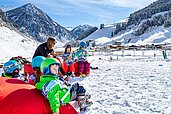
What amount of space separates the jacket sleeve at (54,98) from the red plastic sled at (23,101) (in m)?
0.18

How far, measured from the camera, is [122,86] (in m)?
9.63

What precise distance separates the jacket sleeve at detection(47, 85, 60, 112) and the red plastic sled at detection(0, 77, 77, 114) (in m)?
0.18

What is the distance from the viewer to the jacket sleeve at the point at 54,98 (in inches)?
180

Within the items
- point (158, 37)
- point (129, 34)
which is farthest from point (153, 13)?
point (158, 37)

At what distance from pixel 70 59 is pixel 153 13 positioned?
448ft

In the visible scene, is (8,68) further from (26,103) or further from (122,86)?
(122,86)

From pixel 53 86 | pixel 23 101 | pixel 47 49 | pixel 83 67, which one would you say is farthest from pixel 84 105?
pixel 83 67

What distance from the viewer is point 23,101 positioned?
15.2ft

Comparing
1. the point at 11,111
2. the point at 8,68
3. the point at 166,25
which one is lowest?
Result: the point at 11,111

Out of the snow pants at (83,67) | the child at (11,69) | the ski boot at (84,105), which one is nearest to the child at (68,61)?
the snow pants at (83,67)

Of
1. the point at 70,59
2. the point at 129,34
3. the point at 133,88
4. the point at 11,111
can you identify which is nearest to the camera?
the point at 11,111

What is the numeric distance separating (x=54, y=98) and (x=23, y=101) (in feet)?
1.64

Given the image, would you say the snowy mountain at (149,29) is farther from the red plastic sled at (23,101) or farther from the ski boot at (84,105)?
the red plastic sled at (23,101)

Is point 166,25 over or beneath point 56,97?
over
